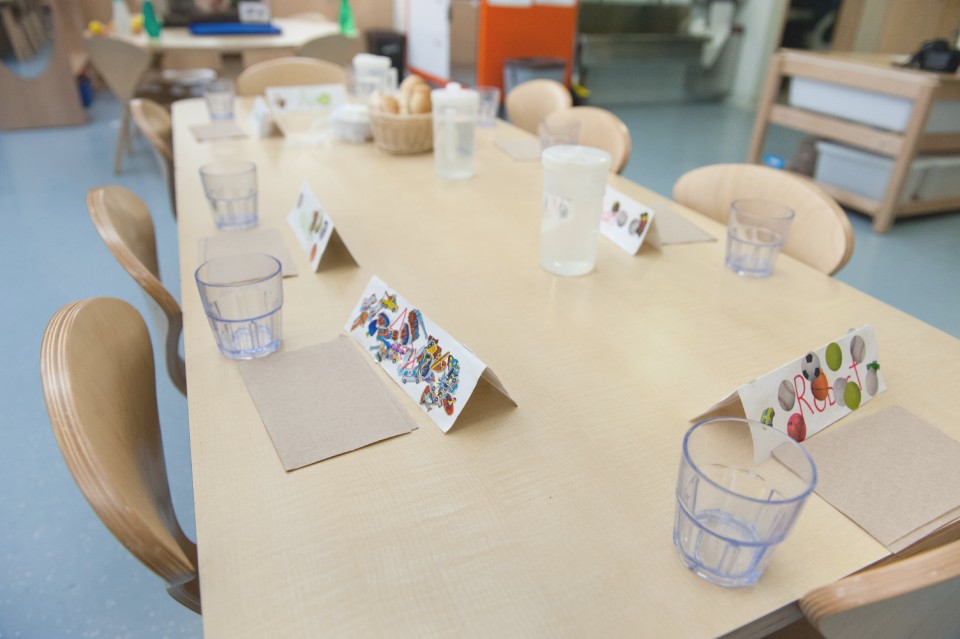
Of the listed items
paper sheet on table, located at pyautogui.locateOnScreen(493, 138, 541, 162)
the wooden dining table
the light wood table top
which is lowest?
the wooden dining table

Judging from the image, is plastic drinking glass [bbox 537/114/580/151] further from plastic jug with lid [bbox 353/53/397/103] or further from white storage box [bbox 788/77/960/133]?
white storage box [bbox 788/77/960/133]

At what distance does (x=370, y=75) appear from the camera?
2.21 metres

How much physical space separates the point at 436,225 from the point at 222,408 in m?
0.65

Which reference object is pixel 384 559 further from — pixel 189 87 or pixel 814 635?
pixel 189 87

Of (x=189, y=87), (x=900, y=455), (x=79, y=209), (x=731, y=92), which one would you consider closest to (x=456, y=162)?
(x=900, y=455)

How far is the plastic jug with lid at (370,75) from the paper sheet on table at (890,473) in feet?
6.16

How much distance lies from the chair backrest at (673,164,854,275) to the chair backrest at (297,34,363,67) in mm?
2704

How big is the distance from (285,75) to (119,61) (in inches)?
50.9

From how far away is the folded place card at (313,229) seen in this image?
42.3 inches

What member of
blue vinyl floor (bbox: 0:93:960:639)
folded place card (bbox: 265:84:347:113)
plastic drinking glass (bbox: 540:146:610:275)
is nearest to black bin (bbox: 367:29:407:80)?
blue vinyl floor (bbox: 0:93:960:639)

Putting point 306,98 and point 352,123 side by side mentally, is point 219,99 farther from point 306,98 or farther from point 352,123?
point 352,123

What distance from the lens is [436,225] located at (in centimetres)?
128

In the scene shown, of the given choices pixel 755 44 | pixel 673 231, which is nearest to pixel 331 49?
pixel 673 231

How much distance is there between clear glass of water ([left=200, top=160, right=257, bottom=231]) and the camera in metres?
1.24
